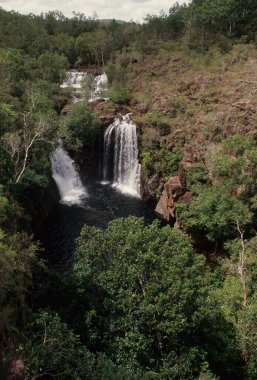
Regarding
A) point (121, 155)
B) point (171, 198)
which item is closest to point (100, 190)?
point (121, 155)

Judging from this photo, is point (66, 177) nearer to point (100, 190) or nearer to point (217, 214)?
point (100, 190)

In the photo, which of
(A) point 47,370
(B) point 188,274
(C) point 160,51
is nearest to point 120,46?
(C) point 160,51

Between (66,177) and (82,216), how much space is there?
905 centimetres

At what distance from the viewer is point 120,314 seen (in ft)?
58.5

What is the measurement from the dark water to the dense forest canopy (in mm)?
1394

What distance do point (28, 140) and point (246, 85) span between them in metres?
26.8

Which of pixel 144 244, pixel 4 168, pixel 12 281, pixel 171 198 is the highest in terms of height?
pixel 4 168

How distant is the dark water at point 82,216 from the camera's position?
109ft

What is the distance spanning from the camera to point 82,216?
129 feet

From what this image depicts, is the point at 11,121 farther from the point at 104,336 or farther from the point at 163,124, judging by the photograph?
the point at 104,336

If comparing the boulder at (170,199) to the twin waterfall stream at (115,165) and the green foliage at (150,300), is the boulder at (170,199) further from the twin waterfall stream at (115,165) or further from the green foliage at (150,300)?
the green foliage at (150,300)

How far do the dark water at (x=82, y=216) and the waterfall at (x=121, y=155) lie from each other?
2342 millimetres

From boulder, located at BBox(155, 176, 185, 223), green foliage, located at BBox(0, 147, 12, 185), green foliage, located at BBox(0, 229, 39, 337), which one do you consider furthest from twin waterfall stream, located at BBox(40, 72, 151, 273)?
green foliage, located at BBox(0, 229, 39, 337)

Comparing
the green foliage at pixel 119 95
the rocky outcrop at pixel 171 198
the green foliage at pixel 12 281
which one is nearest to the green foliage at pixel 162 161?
the rocky outcrop at pixel 171 198
